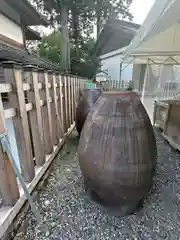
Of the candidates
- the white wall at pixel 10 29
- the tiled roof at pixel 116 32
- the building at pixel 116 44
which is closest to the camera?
the white wall at pixel 10 29

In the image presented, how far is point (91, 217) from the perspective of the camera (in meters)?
1.44

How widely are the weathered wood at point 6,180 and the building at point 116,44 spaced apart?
34.6 ft

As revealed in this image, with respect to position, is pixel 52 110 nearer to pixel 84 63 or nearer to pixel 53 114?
pixel 53 114

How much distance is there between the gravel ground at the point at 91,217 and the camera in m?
1.28

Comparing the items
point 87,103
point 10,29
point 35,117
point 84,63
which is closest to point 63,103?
point 87,103

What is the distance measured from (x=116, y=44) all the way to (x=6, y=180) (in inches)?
652

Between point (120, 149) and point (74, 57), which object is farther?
point (74, 57)

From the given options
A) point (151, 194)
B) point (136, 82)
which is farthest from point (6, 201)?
point (136, 82)

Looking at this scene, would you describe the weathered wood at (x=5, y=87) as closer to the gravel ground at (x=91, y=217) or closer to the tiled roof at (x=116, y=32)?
the gravel ground at (x=91, y=217)

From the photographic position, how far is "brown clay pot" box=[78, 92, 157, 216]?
1.26 m

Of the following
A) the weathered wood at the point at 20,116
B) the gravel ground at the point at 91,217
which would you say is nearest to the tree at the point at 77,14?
the weathered wood at the point at 20,116

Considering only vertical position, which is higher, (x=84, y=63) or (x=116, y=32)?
(x=116, y=32)

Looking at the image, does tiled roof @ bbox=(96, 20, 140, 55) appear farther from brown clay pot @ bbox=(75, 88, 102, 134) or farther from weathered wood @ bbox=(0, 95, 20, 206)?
weathered wood @ bbox=(0, 95, 20, 206)

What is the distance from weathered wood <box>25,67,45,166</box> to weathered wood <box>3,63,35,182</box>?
26cm
